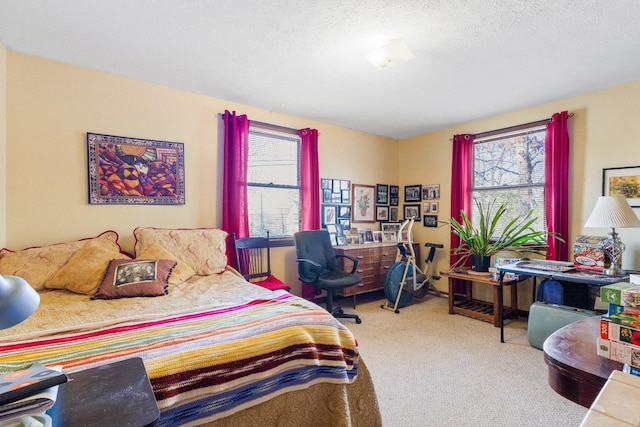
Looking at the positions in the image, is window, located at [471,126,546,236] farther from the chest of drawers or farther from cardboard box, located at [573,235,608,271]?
the chest of drawers

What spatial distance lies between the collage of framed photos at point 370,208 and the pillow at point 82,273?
8.48 ft

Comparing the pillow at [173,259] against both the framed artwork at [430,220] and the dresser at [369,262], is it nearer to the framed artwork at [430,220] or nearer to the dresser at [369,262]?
the dresser at [369,262]

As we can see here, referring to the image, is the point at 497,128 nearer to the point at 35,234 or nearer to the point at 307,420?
the point at 307,420

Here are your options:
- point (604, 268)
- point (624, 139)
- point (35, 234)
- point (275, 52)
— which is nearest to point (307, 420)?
point (275, 52)

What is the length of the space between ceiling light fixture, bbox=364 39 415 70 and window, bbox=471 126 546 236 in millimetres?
2242

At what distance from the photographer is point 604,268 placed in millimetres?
2666

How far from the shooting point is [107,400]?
0.78 m

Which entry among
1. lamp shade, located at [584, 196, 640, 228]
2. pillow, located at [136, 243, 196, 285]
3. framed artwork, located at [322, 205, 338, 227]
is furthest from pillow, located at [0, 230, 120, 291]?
lamp shade, located at [584, 196, 640, 228]

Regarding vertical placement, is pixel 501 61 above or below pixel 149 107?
above

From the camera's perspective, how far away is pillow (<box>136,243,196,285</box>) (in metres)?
2.48

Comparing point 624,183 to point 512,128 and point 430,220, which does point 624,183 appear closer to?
point 512,128

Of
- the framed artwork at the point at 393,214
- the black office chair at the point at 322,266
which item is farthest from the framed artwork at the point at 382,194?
Answer: the black office chair at the point at 322,266

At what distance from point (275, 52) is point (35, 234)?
244cm

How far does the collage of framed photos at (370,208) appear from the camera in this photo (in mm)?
4266
